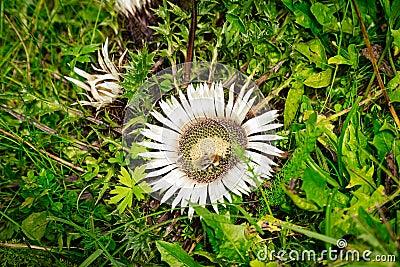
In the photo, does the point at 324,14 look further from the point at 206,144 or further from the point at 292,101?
the point at 206,144

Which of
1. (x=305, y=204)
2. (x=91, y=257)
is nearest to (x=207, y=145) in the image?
(x=305, y=204)

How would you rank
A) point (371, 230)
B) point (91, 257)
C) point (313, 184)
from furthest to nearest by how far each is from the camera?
point (91, 257)
point (313, 184)
point (371, 230)

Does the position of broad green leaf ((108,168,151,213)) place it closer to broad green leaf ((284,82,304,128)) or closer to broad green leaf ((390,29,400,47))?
broad green leaf ((284,82,304,128))

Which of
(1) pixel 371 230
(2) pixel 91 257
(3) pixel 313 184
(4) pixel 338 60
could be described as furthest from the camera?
(4) pixel 338 60

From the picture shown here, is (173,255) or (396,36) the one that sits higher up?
(396,36)

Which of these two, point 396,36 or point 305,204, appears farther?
point 396,36

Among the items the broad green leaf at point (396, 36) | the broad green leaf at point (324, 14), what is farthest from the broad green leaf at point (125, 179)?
the broad green leaf at point (396, 36)

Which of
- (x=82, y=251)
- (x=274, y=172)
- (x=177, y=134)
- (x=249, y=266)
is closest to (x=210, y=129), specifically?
(x=177, y=134)

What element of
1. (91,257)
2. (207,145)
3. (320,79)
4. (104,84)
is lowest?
(91,257)
